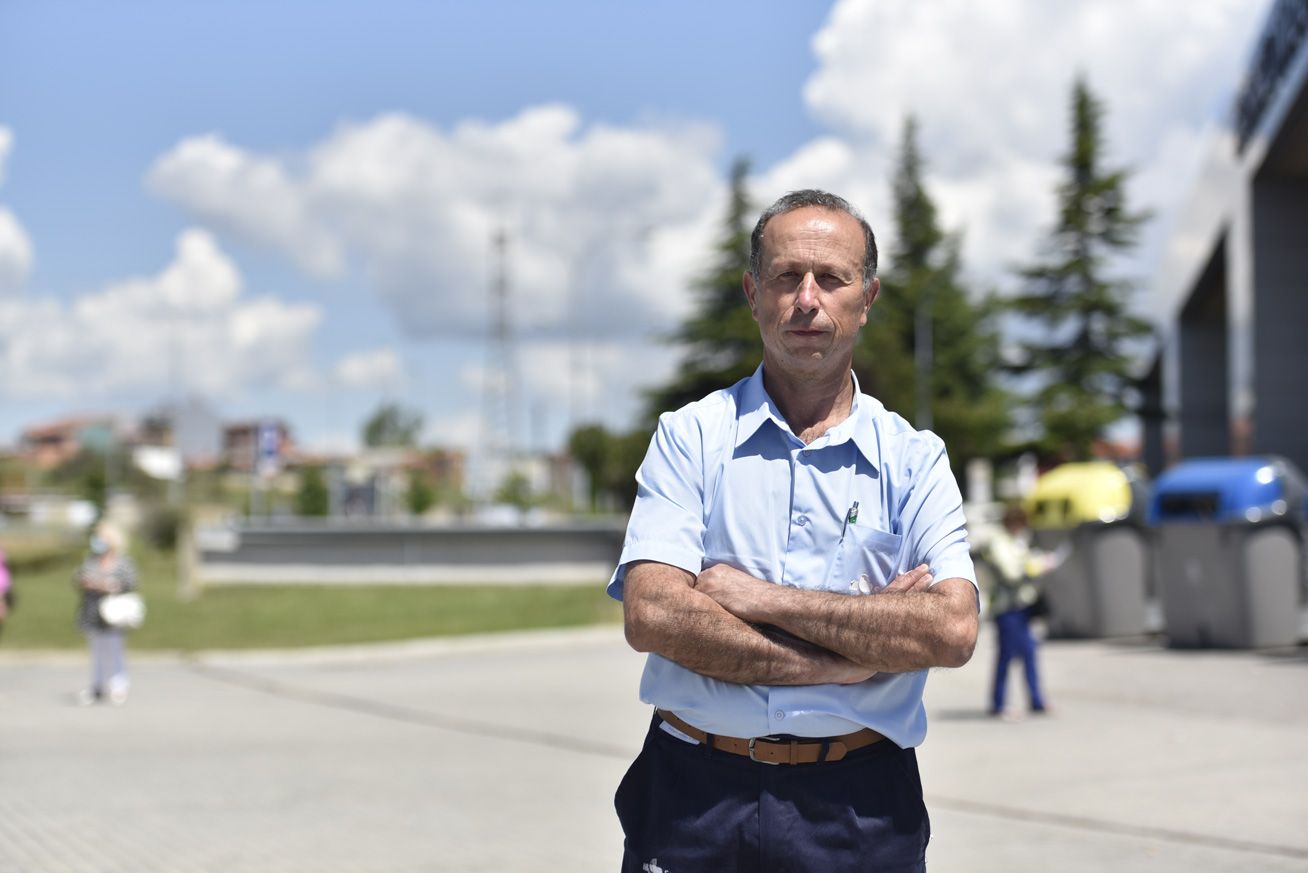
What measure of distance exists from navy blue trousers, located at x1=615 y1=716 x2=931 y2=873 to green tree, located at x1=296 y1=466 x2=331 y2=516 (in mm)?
63767

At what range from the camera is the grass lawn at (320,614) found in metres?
22.7

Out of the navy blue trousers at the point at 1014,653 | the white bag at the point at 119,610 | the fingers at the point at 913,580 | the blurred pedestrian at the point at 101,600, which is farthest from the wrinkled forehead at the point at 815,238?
the blurred pedestrian at the point at 101,600

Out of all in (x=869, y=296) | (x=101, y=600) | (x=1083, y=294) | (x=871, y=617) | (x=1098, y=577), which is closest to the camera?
(x=871, y=617)

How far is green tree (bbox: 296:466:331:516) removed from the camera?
65.8m

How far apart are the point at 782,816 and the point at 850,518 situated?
0.53 meters

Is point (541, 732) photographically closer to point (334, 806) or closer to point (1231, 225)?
point (334, 806)

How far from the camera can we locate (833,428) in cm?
292

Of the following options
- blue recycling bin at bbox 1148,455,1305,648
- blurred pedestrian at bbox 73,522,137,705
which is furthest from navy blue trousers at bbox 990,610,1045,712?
blurred pedestrian at bbox 73,522,137,705

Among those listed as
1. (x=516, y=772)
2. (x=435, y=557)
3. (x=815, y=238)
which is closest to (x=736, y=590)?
(x=815, y=238)

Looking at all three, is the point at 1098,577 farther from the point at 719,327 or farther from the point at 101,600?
the point at 719,327

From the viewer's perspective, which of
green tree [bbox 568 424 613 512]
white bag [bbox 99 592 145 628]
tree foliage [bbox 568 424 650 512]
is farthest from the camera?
green tree [bbox 568 424 613 512]

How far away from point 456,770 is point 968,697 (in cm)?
562

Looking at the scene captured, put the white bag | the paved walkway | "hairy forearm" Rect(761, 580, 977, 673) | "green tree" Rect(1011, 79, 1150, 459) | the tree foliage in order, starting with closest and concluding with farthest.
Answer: "hairy forearm" Rect(761, 580, 977, 673) → the paved walkway → the white bag → "green tree" Rect(1011, 79, 1150, 459) → the tree foliage

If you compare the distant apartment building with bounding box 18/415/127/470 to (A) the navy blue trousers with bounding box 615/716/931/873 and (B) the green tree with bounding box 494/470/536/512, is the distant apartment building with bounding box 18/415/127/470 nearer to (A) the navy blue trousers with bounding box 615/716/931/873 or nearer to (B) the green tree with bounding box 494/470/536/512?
(B) the green tree with bounding box 494/470/536/512
